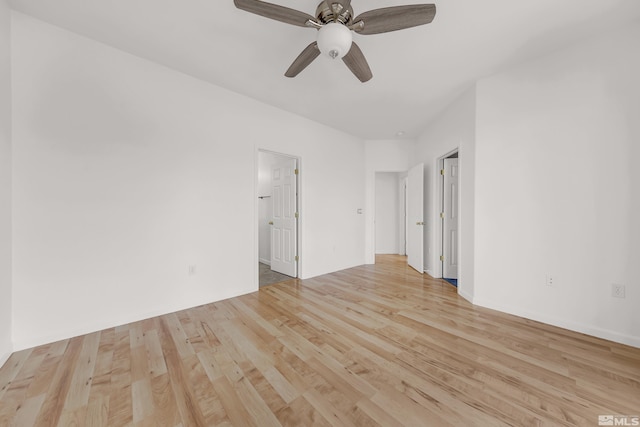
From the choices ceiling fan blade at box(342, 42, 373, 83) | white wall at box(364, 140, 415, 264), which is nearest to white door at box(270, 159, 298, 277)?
white wall at box(364, 140, 415, 264)

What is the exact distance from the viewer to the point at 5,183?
172cm

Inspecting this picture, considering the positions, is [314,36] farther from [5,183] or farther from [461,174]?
[5,183]

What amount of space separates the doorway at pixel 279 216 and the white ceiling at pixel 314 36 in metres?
1.33

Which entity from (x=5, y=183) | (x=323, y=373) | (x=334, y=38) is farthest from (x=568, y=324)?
(x=5, y=183)

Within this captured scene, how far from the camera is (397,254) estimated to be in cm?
596

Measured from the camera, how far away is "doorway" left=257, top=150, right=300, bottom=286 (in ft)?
12.6

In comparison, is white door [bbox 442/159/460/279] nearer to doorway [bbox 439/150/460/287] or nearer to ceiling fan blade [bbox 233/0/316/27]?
doorway [bbox 439/150/460/287]

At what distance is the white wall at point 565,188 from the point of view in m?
1.96

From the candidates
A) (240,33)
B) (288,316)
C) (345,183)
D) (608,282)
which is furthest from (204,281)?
(608,282)

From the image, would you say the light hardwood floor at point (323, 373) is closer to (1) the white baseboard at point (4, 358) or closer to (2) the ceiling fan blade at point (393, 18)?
(1) the white baseboard at point (4, 358)

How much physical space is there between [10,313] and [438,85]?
184 inches

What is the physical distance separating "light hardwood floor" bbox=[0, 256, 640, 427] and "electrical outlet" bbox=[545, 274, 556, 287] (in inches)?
17.0

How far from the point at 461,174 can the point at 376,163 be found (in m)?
2.10

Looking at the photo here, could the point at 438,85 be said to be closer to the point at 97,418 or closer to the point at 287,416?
the point at 287,416
